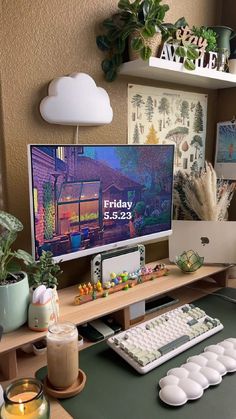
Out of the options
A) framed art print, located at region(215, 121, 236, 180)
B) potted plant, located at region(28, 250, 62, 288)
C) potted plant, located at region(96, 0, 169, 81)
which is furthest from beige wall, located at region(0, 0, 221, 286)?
framed art print, located at region(215, 121, 236, 180)

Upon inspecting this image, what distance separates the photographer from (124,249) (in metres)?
1.25

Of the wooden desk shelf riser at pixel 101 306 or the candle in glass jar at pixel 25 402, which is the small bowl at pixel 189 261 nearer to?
the wooden desk shelf riser at pixel 101 306

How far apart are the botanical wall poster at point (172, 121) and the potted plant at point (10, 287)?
A: 2.14 feet

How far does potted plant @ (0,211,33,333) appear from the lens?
89 centimetres

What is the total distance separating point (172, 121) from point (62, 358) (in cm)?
108

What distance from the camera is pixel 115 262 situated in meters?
1.23

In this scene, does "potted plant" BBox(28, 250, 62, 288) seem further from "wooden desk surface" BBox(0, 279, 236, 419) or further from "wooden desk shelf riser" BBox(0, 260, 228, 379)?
"wooden desk surface" BBox(0, 279, 236, 419)

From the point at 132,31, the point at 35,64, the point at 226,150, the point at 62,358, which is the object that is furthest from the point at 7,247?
the point at 226,150

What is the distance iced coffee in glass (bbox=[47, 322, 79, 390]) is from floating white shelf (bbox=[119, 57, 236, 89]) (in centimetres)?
88

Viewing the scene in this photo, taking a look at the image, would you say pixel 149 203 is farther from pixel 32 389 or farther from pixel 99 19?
pixel 32 389

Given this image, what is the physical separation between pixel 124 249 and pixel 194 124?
2.42 feet

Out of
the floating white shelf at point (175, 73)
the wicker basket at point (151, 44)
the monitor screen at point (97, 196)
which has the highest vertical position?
the wicker basket at point (151, 44)

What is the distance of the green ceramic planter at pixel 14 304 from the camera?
89 centimetres

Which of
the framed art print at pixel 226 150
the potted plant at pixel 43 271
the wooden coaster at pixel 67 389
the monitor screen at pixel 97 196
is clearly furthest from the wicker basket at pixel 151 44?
the wooden coaster at pixel 67 389
